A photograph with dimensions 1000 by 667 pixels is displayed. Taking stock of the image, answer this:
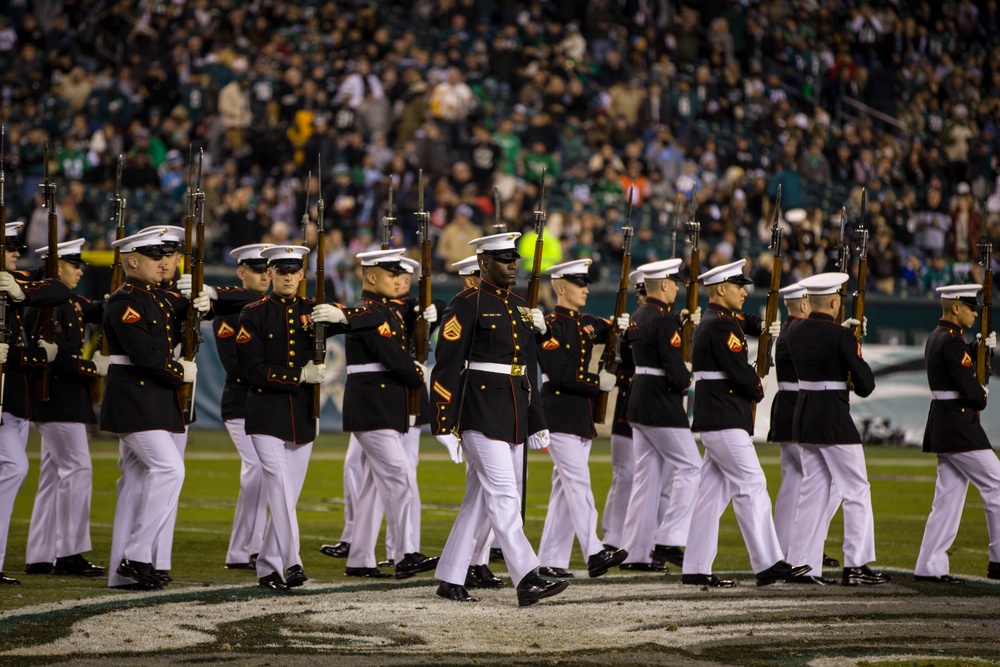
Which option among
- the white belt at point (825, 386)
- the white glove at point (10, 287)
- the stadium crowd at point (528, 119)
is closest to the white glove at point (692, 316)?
the white belt at point (825, 386)

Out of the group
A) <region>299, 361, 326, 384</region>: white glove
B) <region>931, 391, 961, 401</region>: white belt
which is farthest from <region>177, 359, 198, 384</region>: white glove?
<region>931, 391, 961, 401</region>: white belt

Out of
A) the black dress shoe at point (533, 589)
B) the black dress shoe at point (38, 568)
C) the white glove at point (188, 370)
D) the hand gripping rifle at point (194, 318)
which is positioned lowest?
the black dress shoe at point (38, 568)

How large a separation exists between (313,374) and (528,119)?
1622cm

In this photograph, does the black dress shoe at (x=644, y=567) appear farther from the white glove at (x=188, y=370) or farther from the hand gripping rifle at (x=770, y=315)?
the white glove at (x=188, y=370)

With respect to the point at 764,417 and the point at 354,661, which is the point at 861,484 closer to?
the point at 354,661

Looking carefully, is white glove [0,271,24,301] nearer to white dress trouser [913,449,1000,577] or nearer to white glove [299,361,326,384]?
white glove [299,361,326,384]

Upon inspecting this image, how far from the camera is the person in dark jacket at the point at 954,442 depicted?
980 centimetres

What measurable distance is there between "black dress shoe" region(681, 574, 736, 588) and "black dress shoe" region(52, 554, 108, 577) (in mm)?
3771

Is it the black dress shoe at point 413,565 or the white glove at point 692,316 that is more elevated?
the white glove at point 692,316

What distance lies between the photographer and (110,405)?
8.88 meters

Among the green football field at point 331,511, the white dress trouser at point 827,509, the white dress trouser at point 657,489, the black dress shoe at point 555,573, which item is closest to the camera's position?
the white dress trouser at point 827,509

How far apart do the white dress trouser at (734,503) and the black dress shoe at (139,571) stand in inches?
130

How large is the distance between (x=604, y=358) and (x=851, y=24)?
19114 mm

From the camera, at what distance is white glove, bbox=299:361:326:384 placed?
905cm
